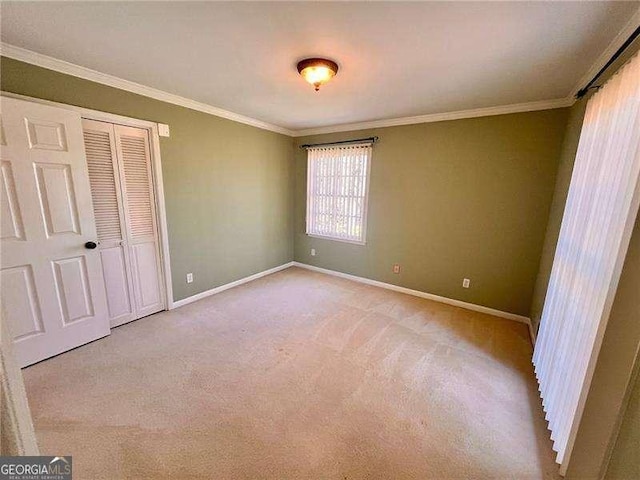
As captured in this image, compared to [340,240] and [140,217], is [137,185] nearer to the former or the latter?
[140,217]

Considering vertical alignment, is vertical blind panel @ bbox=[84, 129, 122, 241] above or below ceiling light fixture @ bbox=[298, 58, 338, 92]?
below

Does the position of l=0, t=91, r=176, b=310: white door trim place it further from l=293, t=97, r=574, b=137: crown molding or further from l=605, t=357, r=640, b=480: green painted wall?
l=605, t=357, r=640, b=480: green painted wall

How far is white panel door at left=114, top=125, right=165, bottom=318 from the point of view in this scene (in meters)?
2.53

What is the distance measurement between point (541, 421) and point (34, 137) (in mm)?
4151

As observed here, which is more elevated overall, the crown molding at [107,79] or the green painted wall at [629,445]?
the crown molding at [107,79]

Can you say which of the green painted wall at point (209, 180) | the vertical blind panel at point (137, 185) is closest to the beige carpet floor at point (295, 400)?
the green painted wall at point (209, 180)

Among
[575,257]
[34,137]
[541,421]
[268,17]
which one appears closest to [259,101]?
[268,17]

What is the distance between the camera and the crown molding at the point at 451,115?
8.27ft

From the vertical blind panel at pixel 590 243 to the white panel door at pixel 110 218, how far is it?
364 cm

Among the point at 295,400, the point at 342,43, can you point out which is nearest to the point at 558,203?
the point at 342,43

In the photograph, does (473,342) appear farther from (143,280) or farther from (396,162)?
(143,280)

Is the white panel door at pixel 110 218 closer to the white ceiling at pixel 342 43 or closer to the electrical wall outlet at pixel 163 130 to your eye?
the electrical wall outlet at pixel 163 130

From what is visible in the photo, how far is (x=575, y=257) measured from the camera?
5.33ft

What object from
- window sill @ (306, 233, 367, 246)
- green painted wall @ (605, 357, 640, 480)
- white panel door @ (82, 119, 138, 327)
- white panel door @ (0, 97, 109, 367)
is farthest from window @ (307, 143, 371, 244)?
green painted wall @ (605, 357, 640, 480)
